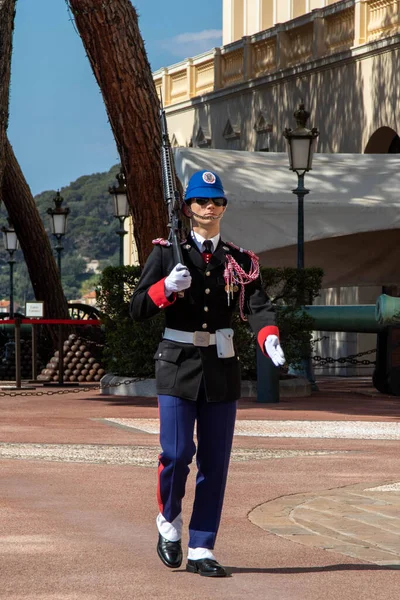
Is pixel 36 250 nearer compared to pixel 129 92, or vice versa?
pixel 129 92

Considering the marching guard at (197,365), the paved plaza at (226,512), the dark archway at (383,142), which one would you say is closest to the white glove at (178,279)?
the marching guard at (197,365)

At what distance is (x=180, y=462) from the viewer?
6.84m

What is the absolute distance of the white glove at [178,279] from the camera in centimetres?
668

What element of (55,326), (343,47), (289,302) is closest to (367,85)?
(343,47)

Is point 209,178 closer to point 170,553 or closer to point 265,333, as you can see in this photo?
point 265,333

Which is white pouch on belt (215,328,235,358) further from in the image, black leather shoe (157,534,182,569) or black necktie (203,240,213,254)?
black leather shoe (157,534,182,569)

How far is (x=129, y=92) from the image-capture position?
1866cm

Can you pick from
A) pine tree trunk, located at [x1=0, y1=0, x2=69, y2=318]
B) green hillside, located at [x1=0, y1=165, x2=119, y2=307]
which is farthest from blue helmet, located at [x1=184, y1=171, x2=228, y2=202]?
green hillside, located at [x1=0, y1=165, x2=119, y2=307]

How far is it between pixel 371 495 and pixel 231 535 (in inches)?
68.6

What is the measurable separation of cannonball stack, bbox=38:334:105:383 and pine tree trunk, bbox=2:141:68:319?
9.50 ft

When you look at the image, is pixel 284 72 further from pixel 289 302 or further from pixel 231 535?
pixel 231 535

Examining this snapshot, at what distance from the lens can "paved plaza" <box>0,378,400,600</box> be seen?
A: 21.4 feet

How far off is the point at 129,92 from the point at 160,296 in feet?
40.0

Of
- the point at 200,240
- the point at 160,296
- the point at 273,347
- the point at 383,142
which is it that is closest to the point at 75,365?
the point at 383,142
